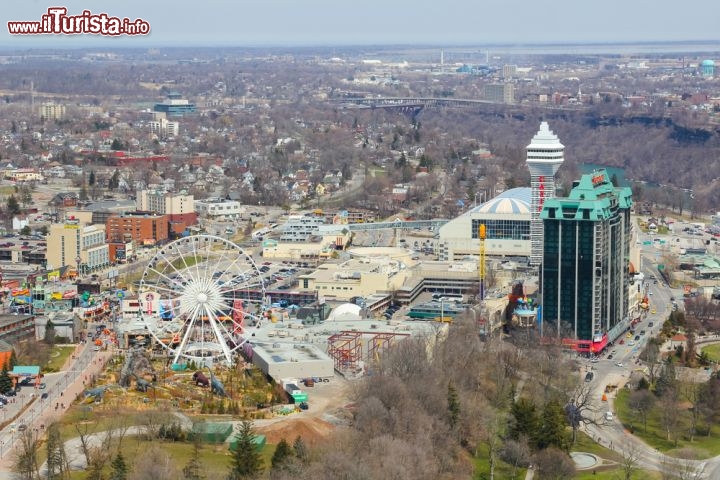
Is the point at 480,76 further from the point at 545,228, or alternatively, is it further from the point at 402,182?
the point at 545,228

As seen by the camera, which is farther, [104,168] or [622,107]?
[622,107]

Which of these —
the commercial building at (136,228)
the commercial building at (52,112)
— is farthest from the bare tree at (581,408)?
the commercial building at (52,112)

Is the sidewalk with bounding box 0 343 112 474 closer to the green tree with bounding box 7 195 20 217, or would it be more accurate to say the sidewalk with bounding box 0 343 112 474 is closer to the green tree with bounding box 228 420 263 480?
the green tree with bounding box 228 420 263 480

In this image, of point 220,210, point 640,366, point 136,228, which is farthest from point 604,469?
point 220,210

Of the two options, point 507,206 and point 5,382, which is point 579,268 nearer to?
point 507,206

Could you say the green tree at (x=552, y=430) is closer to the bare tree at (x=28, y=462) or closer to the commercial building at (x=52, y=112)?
the bare tree at (x=28, y=462)

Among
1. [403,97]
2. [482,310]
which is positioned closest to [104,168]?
[482,310]
